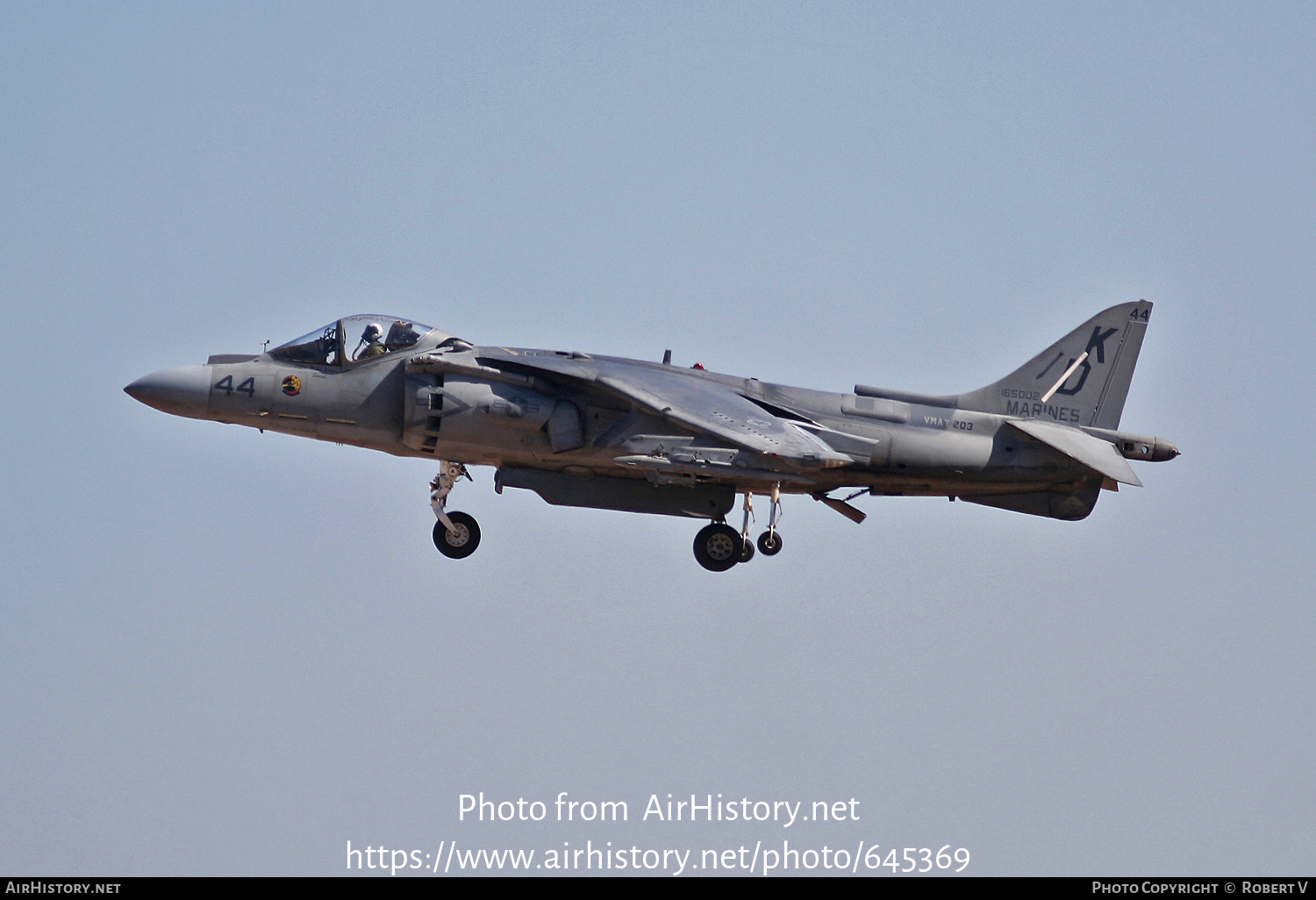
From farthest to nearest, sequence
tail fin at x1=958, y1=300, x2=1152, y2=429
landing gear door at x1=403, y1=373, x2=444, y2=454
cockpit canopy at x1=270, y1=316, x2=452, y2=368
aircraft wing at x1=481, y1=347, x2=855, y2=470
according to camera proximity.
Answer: tail fin at x1=958, y1=300, x2=1152, y2=429, cockpit canopy at x1=270, y1=316, x2=452, y2=368, landing gear door at x1=403, y1=373, x2=444, y2=454, aircraft wing at x1=481, y1=347, x2=855, y2=470

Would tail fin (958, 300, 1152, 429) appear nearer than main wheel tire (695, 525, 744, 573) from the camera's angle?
No

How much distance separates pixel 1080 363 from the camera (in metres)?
25.0

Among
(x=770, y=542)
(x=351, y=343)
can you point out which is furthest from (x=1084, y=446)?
(x=351, y=343)

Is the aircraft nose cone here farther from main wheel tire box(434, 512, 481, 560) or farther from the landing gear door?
main wheel tire box(434, 512, 481, 560)

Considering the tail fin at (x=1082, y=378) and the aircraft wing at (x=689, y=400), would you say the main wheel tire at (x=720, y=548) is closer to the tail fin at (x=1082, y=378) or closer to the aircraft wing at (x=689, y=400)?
the aircraft wing at (x=689, y=400)

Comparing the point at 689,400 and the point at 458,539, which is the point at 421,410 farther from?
the point at 689,400

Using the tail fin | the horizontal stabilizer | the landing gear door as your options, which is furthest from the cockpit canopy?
the horizontal stabilizer

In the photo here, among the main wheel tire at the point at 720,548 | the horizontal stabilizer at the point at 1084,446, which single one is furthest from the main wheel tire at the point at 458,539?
the horizontal stabilizer at the point at 1084,446

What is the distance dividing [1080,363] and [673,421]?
22.6ft

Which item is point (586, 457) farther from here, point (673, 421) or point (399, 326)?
point (399, 326)

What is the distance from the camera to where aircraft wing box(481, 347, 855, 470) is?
21.4 m

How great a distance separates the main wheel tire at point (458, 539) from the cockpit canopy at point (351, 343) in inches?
102

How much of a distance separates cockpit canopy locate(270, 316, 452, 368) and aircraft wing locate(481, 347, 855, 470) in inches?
42.2
